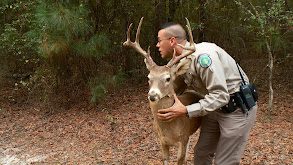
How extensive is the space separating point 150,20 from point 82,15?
8.77 ft

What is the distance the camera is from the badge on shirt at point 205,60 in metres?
2.57

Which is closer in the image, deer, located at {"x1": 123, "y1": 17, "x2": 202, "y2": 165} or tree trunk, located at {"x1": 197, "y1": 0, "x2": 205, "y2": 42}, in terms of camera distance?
deer, located at {"x1": 123, "y1": 17, "x2": 202, "y2": 165}

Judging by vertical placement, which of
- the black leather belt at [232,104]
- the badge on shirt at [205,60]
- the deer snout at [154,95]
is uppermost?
the badge on shirt at [205,60]

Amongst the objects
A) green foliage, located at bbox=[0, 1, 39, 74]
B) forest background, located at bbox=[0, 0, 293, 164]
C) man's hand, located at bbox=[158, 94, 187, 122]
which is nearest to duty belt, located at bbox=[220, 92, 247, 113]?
man's hand, located at bbox=[158, 94, 187, 122]

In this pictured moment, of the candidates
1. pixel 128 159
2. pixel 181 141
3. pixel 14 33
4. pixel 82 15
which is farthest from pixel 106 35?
pixel 181 141

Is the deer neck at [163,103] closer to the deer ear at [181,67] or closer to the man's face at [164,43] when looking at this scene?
the deer ear at [181,67]

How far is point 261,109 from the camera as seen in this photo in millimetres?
7453

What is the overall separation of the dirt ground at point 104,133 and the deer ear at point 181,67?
2.12m

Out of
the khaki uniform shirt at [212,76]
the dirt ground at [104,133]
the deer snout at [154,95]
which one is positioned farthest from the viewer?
the dirt ground at [104,133]

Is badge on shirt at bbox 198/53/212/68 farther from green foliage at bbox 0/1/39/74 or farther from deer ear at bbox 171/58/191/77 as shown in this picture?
green foliage at bbox 0/1/39/74

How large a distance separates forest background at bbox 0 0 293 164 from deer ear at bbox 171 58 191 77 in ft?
13.8

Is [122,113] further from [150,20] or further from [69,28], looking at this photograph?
[150,20]

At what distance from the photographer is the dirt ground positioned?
201 inches

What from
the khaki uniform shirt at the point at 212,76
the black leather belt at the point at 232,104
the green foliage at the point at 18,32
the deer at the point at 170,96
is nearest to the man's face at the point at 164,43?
the deer at the point at 170,96
